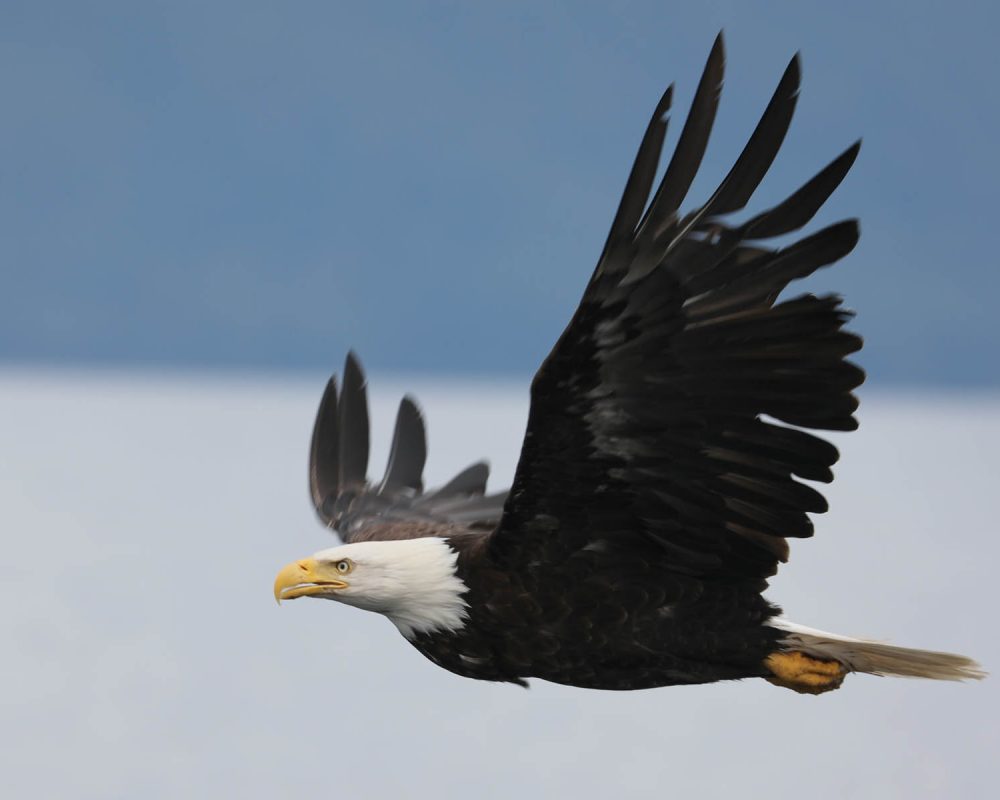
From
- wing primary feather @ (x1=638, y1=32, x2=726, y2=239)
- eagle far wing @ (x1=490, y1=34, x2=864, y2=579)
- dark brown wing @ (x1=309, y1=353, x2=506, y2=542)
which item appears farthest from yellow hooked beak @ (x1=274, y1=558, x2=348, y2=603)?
wing primary feather @ (x1=638, y1=32, x2=726, y2=239)

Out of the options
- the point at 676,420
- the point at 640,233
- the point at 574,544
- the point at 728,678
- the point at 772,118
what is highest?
the point at 772,118

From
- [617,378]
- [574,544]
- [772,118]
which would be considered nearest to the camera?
[772,118]

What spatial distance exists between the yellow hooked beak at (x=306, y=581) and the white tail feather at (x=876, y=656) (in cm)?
156

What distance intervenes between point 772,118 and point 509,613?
6.23ft

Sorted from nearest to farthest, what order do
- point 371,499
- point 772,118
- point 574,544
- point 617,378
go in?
point 772,118, point 617,378, point 574,544, point 371,499

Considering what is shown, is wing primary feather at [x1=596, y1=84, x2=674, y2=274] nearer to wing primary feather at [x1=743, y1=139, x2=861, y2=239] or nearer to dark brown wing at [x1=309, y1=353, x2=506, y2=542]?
wing primary feather at [x1=743, y1=139, x2=861, y2=239]

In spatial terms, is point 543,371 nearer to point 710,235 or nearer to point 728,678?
point 710,235

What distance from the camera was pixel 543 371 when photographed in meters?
4.91

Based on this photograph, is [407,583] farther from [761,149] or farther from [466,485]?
[761,149]

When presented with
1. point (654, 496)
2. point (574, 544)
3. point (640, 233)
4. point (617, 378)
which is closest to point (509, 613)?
point (574, 544)

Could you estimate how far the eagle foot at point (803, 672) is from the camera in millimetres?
5551

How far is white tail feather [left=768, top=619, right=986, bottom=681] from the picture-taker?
5559mm

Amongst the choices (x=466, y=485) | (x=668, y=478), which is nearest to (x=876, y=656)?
(x=668, y=478)

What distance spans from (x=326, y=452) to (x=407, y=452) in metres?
0.38
